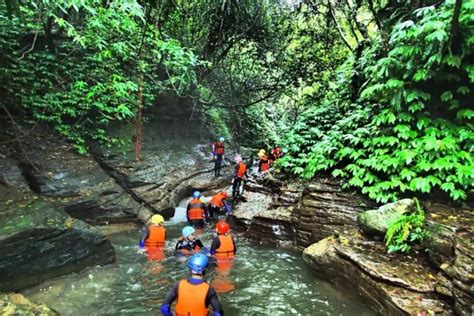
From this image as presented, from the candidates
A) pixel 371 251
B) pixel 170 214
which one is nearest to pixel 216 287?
pixel 371 251

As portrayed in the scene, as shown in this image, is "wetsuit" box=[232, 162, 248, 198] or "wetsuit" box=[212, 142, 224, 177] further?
"wetsuit" box=[212, 142, 224, 177]

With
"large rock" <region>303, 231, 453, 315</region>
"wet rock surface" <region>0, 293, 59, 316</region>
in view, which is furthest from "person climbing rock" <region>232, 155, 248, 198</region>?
"wet rock surface" <region>0, 293, 59, 316</region>

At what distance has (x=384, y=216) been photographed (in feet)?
21.9

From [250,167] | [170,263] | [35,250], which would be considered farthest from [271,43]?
[35,250]

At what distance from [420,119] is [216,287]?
5.49m

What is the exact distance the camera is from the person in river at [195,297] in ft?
14.6

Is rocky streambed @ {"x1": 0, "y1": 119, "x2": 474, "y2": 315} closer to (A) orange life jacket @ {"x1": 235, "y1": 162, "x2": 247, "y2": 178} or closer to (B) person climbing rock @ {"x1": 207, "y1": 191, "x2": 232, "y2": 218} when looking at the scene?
(B) person climbing rock @ {"x1": 207, "y1": 191, "x2": 232, "y2": 218}

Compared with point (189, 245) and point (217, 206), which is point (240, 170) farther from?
point (189, 245)

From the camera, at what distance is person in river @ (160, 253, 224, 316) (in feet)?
14.6

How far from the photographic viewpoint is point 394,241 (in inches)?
247

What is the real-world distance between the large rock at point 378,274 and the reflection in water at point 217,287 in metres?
0.31

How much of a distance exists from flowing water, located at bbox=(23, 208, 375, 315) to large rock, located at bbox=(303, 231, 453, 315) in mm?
296

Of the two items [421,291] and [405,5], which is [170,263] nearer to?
[421,291]

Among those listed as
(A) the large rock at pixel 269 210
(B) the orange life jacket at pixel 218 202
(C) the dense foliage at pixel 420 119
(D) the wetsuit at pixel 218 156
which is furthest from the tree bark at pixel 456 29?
(D) the wetsuit at pixel 218 156
